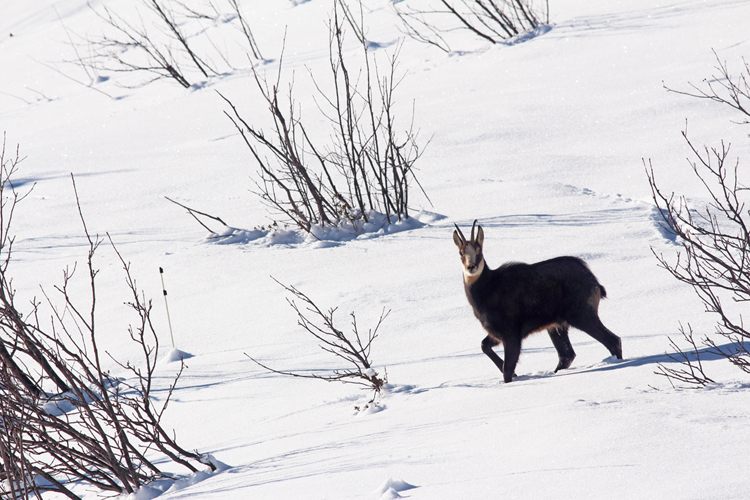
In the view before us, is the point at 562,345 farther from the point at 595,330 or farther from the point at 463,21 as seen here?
the point at 463,21

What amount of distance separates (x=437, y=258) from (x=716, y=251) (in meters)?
2.67

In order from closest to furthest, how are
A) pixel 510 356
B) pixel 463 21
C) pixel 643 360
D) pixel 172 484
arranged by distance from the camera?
1. pixel 172 484
2. pixel 643 360
3. pixel 510 356
4. pixel 463 21

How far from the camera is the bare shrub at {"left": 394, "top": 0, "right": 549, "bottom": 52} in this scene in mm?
13750

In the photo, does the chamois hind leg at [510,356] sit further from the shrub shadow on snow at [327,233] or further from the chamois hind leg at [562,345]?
the shrub shadow on snow at [327,233]

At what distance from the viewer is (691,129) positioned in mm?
8922

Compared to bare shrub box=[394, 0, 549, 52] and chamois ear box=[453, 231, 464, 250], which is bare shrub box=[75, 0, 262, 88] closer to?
bare shrub box=[394, 0, 549, 52]

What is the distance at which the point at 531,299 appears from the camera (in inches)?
163

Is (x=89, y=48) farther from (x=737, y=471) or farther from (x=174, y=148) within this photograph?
(x=737, y=471)

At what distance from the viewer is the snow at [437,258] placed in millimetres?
2611

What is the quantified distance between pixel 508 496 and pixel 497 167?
24.6ft

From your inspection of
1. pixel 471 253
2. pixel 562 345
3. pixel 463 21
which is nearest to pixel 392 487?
pixel 471 253

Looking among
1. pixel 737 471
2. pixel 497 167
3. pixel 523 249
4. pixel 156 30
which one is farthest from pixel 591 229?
pixel 156 30

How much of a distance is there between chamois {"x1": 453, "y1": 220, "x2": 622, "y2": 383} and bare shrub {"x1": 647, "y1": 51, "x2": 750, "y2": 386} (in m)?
0.49

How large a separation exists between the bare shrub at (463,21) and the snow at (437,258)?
39 centimetres
